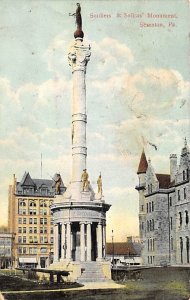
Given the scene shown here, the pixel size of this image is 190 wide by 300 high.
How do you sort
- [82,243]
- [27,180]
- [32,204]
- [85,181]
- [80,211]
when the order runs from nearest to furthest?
[27,180] < [80,211] < [82,243] < [85,181] < [32,204]

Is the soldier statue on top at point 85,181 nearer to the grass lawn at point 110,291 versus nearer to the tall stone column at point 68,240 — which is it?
the tall stone column at point 68,240

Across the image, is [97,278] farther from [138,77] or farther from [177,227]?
[177,227]

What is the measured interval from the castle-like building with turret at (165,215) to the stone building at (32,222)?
690cm

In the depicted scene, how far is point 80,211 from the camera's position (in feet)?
78.9

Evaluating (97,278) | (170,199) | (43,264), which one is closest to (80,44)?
(97,278)

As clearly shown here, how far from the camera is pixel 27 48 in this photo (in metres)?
19.7

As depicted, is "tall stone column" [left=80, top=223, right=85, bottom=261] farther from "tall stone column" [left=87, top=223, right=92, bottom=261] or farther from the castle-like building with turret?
the castle-like building with turret

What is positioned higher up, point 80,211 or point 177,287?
point 80,211

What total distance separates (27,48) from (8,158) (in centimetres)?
404

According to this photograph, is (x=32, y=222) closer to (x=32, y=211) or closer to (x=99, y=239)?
(x=32, y=211)

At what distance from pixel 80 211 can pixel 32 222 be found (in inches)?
127

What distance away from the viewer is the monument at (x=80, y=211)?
23.4m

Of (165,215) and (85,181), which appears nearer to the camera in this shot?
(85,181)

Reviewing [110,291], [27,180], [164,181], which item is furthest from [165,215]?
[110,291]
